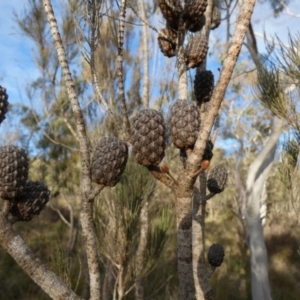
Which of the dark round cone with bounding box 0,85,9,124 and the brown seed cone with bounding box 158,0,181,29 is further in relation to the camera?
the brown seed cone with bounding box 158,0,181,29

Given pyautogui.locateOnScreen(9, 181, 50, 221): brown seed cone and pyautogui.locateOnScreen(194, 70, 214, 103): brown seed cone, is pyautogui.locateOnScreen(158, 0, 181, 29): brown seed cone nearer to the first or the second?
pyautogui.locateOnScreen(194, 70, 214, 103): brown seed cone

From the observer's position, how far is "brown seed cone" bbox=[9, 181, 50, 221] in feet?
1.83

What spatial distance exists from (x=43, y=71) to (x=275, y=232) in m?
6.53

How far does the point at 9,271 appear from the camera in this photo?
6059 millimetres

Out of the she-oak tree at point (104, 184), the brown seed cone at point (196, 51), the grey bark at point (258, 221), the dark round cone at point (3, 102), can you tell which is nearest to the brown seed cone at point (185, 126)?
the she-oak tree at point (104, 184)

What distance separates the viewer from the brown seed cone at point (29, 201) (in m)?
0.56

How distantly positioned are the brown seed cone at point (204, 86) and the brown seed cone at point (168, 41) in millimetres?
116

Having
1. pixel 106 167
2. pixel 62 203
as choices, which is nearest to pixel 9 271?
pixel 62 203

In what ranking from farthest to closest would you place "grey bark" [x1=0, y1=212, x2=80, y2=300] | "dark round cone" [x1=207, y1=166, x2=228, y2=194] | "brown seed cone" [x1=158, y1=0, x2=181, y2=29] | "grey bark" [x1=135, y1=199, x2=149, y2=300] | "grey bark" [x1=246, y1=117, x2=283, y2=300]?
"grey bark" [x1=246, y1=117, x2=283, y2=300], "grey bark" [x1=135, y1=199, x2=149, y2=300], "dark round cone" [x1=207, y1=166, x2=228, y2=194], "brown seed cone" [x1=158, y1=0, x2=181, y2=29], "grey bark" [x1=0, y1=212, x2=80, y2=300]

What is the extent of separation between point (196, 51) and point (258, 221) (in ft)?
15.0

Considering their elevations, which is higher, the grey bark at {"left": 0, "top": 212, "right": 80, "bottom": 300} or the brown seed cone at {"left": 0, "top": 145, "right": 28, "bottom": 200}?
the brown seed cone at {"left": 0, "top": 145, "right": 28, "bottom": 200}

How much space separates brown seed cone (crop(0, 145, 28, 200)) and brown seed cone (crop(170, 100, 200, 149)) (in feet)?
0.77

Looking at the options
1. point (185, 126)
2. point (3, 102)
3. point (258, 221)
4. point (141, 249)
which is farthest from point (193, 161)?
point (258, 221)

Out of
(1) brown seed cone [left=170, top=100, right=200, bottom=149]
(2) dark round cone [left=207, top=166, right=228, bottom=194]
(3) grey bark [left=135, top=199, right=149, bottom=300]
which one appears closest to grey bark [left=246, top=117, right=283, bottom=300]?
(3) grey bark [left=135, top=199, right=149, bottom=300]
